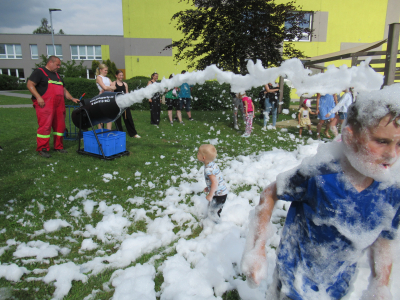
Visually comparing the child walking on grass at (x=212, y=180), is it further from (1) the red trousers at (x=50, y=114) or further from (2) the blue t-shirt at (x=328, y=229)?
(1) the red trousers at (x=50, y=114)

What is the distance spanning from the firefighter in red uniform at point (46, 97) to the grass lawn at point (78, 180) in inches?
21.1

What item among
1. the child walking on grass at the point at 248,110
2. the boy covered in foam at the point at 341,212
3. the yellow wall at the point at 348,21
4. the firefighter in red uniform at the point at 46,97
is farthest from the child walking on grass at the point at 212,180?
the yellow wall at the point at 348,21

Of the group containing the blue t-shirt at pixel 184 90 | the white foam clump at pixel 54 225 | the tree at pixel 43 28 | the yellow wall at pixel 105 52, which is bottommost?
the white foam clump at pixel 54 225

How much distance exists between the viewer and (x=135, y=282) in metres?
2.37

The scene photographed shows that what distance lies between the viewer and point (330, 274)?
1331 millimetres

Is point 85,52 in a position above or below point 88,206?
above

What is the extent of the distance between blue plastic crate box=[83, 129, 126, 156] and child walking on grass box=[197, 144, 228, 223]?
10.8ft

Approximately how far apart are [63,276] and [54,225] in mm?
1012

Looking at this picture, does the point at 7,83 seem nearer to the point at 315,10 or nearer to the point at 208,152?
the point at 315,10

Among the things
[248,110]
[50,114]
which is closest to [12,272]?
[50,114]

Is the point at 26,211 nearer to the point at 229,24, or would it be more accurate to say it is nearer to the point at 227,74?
the point at 227,74

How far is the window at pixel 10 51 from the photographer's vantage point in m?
37.7

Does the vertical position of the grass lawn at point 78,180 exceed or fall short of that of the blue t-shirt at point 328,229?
it falls short

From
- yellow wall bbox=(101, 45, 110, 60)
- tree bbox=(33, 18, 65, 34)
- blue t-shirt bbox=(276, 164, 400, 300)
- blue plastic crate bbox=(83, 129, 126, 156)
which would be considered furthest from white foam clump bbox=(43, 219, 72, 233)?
tree bbox=(33, 18, 65, 34)
